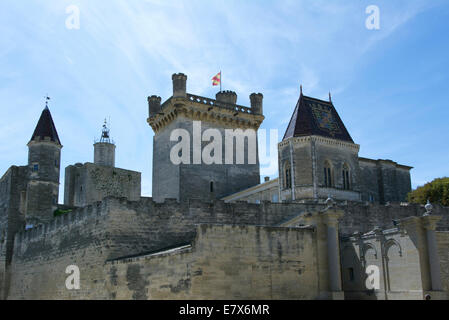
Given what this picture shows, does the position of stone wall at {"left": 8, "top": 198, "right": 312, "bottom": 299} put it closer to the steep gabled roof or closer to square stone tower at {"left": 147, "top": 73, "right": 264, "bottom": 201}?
the steep gabled roof

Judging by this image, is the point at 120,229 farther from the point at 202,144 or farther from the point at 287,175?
the point at 202,144

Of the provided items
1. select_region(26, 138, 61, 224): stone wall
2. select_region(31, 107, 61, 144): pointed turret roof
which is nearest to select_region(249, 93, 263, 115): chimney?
select_region(31, 107, 61, 144): pointed turret roof

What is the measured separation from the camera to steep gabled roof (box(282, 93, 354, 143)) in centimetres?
3516

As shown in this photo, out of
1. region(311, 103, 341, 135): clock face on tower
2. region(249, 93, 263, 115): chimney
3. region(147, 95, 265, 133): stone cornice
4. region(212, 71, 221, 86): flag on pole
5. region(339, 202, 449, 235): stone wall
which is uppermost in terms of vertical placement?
region(212, 71, 221, 86): flag on pole

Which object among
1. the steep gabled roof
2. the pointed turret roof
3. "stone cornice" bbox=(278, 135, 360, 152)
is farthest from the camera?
the pointed turret roof

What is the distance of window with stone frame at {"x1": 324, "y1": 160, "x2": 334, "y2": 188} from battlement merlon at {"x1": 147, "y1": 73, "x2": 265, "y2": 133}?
1003 cm

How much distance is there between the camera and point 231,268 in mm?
19453

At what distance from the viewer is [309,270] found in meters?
20.7

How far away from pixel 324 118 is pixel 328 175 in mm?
4538

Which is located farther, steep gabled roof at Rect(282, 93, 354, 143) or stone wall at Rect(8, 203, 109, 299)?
steep gabled roof at Rect(282, 93, 354, 143)

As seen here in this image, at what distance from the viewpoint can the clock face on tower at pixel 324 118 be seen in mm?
36094

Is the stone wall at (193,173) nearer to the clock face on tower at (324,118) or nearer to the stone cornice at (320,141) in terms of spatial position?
the stone cornice at (320,141)

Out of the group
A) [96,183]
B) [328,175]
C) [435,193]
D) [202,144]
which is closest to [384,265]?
[328,175]
